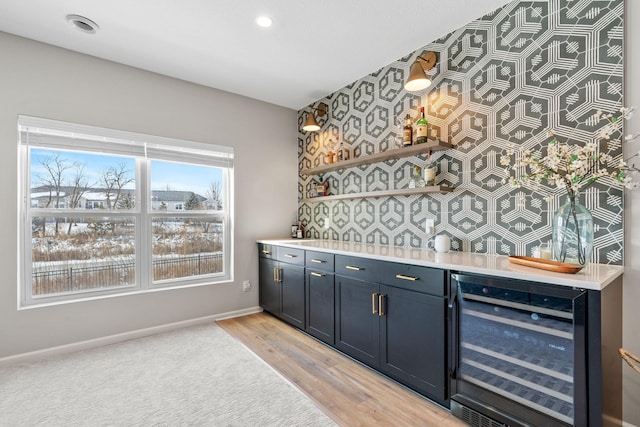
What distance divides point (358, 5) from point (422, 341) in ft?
8.08

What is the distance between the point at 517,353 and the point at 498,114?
1667 millimetres

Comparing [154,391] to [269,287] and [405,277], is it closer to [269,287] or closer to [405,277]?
[269,287]

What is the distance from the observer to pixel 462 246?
2520 mm

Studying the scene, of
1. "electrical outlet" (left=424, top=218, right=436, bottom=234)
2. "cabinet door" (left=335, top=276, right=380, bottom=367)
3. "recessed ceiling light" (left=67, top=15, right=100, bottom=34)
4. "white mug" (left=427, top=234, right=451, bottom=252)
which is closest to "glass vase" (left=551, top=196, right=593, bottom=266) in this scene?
"white mug" (left=427, top=234, right=451, bottom=252)

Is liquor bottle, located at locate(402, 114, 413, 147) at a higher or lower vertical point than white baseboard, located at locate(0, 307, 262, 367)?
higher

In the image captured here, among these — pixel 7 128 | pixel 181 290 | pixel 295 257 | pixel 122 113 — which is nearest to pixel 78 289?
pixel 181 290

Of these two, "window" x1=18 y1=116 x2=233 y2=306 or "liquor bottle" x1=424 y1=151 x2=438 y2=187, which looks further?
"window" x1=18 y1=116 x2=233 y2=306

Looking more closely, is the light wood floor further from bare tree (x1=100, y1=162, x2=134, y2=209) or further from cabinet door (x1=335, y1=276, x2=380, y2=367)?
bare tree (x1=100, y1=162, x2=134, y2=209)

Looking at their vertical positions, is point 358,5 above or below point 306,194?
above

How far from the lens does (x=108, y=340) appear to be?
3.00 metres

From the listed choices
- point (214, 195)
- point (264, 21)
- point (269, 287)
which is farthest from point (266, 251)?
point (264, 21)

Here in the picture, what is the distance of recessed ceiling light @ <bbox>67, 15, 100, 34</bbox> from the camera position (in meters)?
2.40

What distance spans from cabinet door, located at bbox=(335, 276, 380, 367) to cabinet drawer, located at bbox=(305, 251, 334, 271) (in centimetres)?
17

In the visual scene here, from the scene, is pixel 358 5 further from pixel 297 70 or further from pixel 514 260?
pixel 514 260
